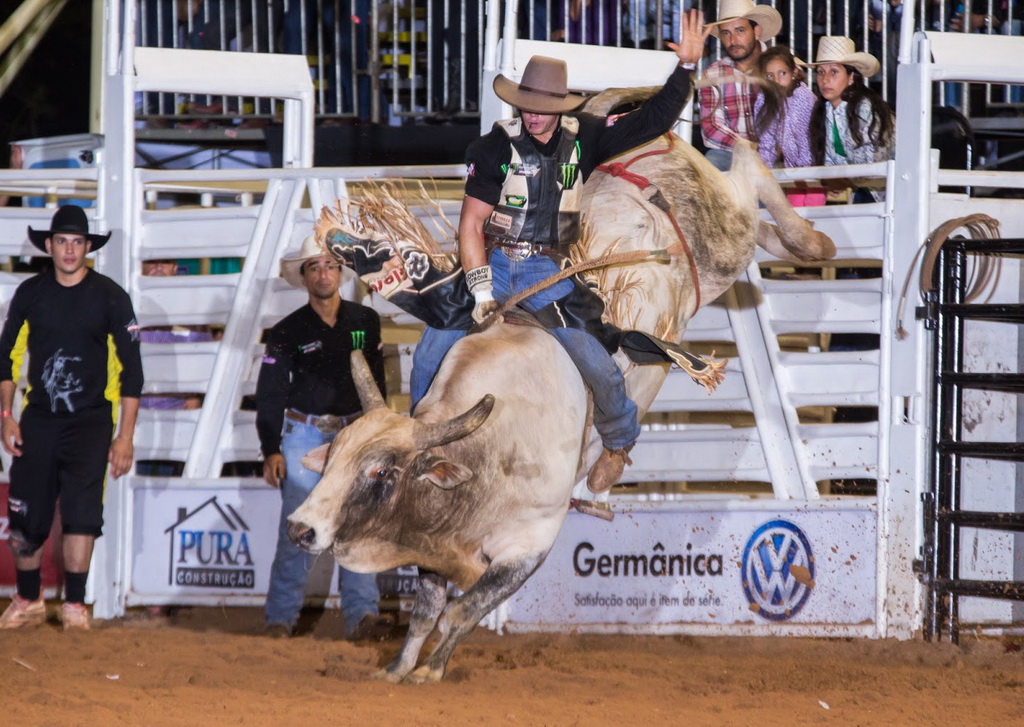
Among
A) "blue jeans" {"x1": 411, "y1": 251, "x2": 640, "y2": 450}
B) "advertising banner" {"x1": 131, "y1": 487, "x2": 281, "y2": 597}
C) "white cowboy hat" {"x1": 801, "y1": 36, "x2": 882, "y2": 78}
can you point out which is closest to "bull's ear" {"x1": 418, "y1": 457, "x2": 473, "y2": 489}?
"blue jeans" {"x1": 411, "y1": 251, "x2": 640, "y2": 450}

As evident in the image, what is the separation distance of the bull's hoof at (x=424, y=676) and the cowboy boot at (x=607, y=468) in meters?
1.13

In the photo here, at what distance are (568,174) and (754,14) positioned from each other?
6.72ft

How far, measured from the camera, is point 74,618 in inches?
256

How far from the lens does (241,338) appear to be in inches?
278

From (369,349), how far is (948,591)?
9.89 feet

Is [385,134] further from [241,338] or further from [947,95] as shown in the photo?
[947,95]

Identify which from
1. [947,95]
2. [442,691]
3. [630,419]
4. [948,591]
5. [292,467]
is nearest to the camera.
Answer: [442,691]

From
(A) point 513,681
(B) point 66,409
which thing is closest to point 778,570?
(A) point 513,681

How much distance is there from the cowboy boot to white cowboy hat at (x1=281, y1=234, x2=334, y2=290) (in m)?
1.83

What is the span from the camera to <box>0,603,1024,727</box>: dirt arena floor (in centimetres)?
449

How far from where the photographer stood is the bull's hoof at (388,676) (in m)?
4.94

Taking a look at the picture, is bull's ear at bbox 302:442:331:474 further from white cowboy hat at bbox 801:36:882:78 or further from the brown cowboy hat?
white cowboy hat at bbox 801:36:882:78

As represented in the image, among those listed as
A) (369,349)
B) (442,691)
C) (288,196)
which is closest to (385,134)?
(288,196)

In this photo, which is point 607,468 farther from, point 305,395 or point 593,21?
point 593,21
